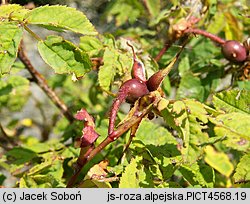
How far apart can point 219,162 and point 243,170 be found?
1.13 metres

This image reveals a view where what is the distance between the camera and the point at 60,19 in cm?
115

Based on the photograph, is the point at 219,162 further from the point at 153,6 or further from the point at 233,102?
the point at 233,102

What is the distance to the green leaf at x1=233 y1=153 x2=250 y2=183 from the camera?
1185mm

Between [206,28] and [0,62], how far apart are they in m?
1.15

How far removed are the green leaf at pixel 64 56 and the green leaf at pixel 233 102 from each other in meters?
0.34

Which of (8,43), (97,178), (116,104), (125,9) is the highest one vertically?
(8,43)

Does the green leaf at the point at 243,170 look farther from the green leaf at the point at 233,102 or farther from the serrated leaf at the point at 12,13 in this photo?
the serrated leaf at the point at 12,13

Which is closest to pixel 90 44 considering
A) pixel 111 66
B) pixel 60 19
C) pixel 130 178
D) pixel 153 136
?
pixel 111 66

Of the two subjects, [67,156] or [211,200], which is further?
[67,156]

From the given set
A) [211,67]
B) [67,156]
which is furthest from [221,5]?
[67,156]

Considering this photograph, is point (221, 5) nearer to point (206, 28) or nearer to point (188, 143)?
point (206, 28)

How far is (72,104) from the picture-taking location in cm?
225

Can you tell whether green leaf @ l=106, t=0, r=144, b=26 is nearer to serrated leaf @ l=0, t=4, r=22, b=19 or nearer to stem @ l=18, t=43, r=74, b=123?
stem @ l=18, t=43, r=74, b=123

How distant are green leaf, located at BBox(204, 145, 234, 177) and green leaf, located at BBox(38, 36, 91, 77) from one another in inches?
45.9
